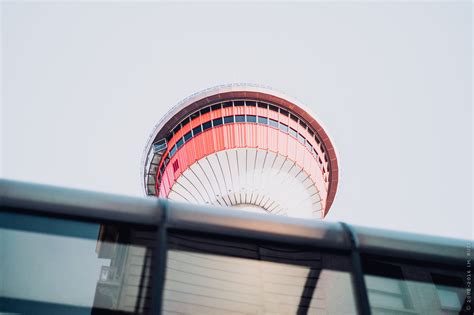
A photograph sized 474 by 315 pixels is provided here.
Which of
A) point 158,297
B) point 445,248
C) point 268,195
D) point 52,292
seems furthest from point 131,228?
point 268,195

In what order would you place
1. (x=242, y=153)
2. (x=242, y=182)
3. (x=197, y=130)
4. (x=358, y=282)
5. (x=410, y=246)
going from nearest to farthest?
(x=358, y=282) → (x=410, y=246) → (x=242, y=182) → (x=242, y=153) → (x=197, y=130)

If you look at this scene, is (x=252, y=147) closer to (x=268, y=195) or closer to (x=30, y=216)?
(x=268, y=195)

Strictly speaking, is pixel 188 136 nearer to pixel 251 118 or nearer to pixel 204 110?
pixel 204 110

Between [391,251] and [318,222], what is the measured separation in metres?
0.66

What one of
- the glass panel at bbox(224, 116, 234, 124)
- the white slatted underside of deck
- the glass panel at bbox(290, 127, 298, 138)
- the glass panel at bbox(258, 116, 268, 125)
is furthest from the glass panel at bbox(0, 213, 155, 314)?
the glass panel at bbox(290, 127, 298, 138)

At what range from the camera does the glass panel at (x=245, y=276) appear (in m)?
3.51

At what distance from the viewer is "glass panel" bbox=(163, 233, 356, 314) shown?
351 centimetres

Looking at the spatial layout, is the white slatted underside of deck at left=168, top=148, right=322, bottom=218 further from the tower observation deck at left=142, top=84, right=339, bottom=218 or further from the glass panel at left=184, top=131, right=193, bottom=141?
the glass panel at left=184, top=131, right=193, bottom=141

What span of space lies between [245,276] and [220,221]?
1658 mm

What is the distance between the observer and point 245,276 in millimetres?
4746

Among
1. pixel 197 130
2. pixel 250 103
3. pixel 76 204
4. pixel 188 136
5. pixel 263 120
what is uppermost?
pixel 250 103

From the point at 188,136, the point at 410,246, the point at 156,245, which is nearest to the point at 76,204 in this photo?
the point at 156,245

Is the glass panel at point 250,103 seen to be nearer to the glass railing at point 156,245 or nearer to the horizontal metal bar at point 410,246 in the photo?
the glass railing at point 156,245

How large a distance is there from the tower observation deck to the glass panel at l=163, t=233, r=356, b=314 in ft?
30.8
